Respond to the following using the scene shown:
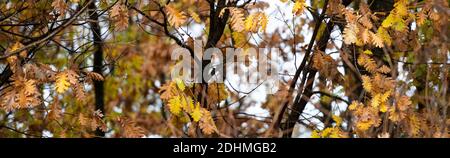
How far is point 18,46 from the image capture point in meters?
6.20

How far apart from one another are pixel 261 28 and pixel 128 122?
150cm

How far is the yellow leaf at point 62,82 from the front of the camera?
5.69 metres

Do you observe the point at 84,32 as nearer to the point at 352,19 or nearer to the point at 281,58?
the point at 281,58

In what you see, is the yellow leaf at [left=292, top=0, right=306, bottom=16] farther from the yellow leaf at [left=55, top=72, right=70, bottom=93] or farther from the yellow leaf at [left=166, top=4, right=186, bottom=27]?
the yellow leaf at [left=55, top=72, right=70, bottom=93]

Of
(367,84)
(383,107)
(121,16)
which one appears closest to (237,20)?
(121,16)

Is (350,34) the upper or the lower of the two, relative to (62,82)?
upper

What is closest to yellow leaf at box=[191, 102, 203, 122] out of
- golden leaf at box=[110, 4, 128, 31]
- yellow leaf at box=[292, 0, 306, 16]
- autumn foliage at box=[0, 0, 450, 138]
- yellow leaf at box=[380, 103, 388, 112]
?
autumn foliage at box=[0, 0, 450, 138]

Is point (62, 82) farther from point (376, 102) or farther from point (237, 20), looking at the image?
point (376, 102)

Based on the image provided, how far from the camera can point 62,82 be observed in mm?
5750

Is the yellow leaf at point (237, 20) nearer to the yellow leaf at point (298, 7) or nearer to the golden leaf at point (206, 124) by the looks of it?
the yellow leaf at point (298, 7)

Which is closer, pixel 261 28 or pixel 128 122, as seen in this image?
pixel 261 28

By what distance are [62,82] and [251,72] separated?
2.70 metres
